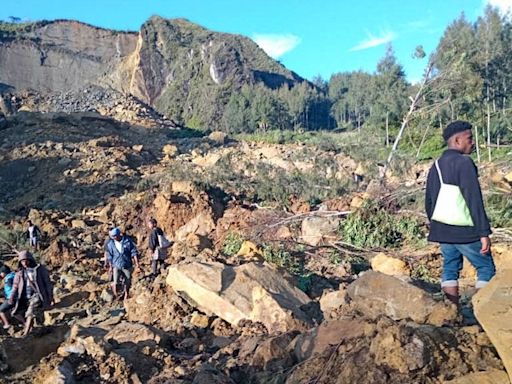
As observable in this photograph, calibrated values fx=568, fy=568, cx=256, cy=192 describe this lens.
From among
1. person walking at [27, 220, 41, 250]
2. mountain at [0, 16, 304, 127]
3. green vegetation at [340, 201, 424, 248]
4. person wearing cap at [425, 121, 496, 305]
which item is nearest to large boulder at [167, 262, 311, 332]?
person wearing cap at [425, 121, 496, 305]

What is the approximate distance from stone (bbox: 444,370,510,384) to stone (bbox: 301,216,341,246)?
20.6 ft

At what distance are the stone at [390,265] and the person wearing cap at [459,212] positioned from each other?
3.39 m

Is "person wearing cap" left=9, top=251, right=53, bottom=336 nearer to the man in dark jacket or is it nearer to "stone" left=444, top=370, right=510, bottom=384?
the man in dark jacket

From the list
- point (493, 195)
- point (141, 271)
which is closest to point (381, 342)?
point (493, 195)

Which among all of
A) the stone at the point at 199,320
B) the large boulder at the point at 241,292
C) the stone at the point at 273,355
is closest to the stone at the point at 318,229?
the large boulder at the point at 241,292

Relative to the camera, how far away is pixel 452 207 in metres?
3.52

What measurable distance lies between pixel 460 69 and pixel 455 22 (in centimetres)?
2192

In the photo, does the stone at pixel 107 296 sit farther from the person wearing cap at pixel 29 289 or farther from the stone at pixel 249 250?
the stone at pixel 249 250

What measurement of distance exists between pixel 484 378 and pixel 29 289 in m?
5.04

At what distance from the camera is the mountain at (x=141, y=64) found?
60406 millimetres

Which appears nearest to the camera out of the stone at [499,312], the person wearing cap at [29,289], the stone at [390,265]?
the stone at [499,312]

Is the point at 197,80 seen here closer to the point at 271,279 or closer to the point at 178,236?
the point at 178,236

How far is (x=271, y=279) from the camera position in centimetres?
561

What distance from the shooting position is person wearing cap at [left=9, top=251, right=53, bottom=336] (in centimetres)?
604
